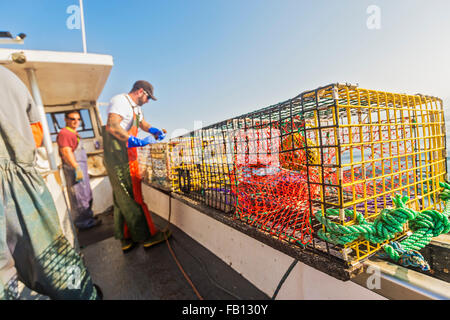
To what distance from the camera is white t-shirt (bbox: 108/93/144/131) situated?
2502 mm

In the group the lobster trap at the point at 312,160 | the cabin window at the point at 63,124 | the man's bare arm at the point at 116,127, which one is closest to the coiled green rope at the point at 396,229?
the lobster trap at the point at 312,160

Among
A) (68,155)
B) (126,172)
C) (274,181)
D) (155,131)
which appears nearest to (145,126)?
(155,131)

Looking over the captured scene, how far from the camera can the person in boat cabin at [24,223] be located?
1374mm

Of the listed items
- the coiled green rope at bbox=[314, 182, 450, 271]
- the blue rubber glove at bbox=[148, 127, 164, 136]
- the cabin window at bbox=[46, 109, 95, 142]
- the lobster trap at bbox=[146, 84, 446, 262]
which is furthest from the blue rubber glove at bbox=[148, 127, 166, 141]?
the cabin window at bbox=[46, 109, 95, 142]

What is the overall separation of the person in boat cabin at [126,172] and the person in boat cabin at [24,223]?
93 centimetres

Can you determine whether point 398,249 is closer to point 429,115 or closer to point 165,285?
point 429,115

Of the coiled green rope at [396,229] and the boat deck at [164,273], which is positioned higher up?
the coiled green rope at [396,229]

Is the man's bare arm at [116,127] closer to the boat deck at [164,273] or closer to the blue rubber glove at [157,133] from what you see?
the blue rubber glove at [157,133]

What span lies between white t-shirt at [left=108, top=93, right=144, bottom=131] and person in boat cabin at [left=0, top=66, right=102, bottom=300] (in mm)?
905
